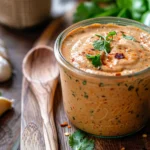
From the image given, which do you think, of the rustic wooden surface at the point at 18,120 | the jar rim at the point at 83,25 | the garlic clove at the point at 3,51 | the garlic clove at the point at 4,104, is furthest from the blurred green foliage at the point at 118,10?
→ the garlic clove at the point at 4,104

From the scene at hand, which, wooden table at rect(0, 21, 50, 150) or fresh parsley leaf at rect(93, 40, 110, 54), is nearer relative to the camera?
fresh parsley leaf at rect(93, 40, 110, 54)

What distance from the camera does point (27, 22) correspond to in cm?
238

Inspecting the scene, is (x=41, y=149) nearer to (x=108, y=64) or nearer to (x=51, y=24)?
(x=108, y=64)

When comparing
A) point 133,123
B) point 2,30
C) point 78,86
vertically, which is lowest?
point 2,30

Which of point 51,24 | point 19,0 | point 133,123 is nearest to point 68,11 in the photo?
point 51,24

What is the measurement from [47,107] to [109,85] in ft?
1.51

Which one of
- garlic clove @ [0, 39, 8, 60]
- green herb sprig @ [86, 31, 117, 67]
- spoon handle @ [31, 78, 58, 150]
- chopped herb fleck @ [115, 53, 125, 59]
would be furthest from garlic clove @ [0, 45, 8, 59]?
chopped herb fleck @ [115, 53, 125, 59]

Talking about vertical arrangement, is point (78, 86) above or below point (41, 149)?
above

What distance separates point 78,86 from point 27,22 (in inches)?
40.4

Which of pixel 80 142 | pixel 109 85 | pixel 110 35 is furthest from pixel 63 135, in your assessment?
pixel 110 35

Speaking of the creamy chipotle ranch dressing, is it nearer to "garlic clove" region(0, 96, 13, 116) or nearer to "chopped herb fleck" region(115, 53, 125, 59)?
"chopped herb fleck" region(115, 53, 125, 59)

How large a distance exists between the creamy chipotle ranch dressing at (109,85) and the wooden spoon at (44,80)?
0.11 m

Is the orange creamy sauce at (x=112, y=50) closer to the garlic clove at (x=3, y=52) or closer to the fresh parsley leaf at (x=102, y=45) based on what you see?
the fresh parsley leaf at (x=102, y=45)

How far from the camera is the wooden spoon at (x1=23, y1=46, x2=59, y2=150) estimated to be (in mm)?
1648
